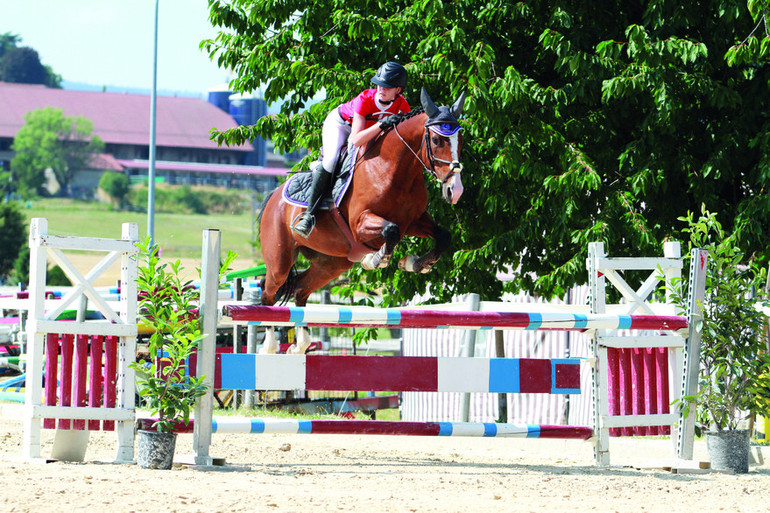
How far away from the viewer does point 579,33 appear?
9.66 meters

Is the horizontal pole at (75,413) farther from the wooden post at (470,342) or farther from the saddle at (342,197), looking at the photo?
the wooden post at (470,342)

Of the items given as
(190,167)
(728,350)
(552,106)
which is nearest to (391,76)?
(728,350)

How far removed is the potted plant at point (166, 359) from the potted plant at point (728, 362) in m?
3.06

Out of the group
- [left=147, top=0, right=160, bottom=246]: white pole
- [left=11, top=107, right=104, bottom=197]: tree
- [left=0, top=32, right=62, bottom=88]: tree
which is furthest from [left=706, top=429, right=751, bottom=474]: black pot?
[left=0, top=32, right=62, bottom=88]: tree

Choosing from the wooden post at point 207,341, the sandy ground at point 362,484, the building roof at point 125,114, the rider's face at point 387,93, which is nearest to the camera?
the sandy ground at point 362,484

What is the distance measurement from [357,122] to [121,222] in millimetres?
76302

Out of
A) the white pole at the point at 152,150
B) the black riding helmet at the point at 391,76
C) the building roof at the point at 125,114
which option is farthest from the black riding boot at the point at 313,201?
the building roof at the point at 125,114

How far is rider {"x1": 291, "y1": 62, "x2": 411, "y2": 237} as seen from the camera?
5.95 m

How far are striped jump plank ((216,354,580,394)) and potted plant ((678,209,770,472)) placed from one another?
2.95 ft

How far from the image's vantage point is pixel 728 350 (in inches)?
243

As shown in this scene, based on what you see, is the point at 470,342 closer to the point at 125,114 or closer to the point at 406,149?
the point at 406,149

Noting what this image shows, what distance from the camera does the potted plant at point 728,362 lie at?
19.8ft

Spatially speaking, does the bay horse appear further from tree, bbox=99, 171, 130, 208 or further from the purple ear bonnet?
tree, bbox=99, 171, 130, 208

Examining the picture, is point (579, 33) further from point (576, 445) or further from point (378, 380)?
point (378, 380)
